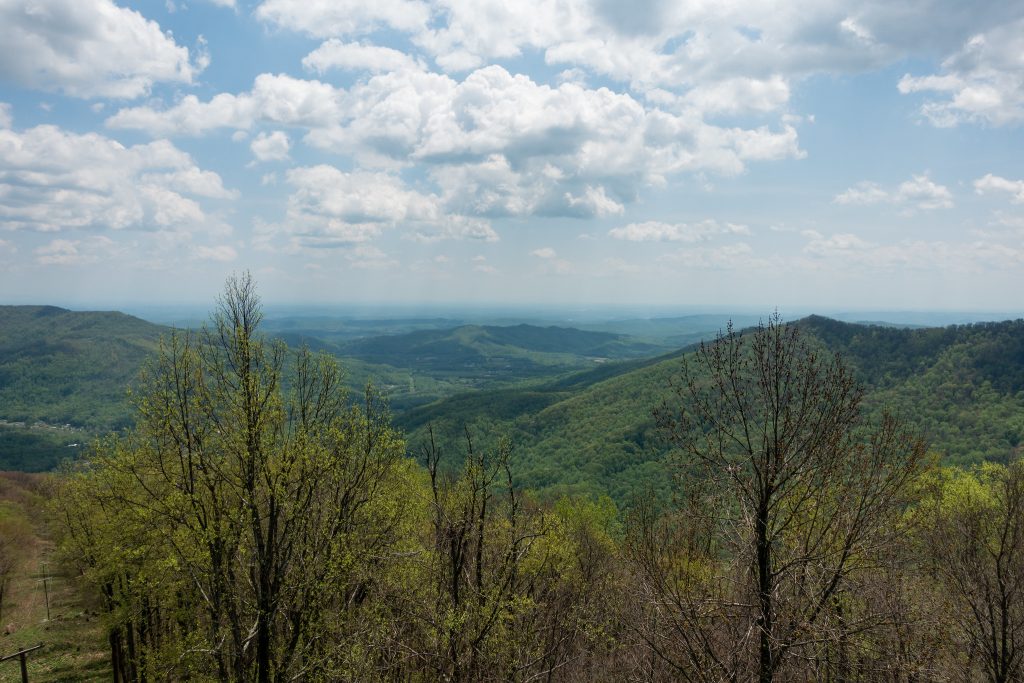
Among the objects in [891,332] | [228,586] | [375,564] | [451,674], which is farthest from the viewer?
[891,332]

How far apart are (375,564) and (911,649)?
1678 centimetres

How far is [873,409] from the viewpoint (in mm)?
117750

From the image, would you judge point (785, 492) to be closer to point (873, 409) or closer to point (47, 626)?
point (47, 626)

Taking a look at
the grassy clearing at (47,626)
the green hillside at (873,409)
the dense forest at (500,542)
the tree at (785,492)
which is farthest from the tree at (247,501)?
the green hillside at (873,409)

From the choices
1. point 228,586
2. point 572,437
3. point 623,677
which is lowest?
point 572,437

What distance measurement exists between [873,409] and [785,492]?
5150 inches

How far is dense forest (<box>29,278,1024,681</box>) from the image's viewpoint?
11859 millimetres

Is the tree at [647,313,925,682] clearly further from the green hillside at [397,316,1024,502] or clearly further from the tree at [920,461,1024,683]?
the green hillside at [397,316,1024,502]

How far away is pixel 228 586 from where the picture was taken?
50.5 feet

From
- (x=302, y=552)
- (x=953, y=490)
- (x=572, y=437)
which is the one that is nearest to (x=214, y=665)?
(x=302, y=552)

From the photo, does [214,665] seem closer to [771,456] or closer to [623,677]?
[623,677]

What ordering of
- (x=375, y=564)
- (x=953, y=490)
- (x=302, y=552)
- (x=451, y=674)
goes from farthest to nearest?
(x=953, y=490), (x=375, y=564), (x=302, y=552), (x=451, y=674)

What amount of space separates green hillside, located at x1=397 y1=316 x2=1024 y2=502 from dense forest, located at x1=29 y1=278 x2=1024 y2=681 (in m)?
82.1

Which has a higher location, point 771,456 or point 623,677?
point 771,456
